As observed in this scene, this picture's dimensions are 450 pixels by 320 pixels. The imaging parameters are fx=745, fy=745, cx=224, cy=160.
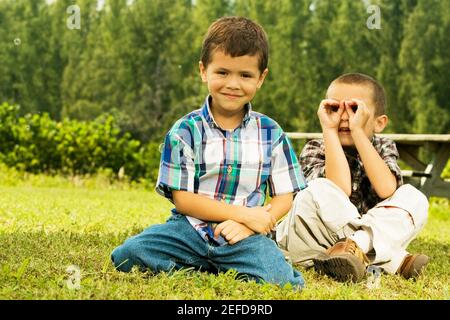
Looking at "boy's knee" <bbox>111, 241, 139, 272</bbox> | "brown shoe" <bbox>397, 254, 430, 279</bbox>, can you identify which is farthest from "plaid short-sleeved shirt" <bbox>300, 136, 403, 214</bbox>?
"boy's knee" <bbox>111, 241, 139, 272</bbox>

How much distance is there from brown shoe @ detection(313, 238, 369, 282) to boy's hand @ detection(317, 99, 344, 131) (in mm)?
544

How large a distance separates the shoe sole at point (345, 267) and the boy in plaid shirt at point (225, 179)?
0.17 metres

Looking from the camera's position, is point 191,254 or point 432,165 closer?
point 191,254

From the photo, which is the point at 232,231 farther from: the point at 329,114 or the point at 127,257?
the point at 329,114

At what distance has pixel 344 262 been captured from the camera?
2.86 metres

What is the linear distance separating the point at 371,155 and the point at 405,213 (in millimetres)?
288

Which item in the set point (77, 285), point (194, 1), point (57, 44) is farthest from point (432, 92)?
point (77, 285)

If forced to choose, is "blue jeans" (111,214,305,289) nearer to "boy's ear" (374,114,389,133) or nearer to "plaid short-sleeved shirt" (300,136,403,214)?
"plaid short-sleeved shirt" (300,136,403,214)

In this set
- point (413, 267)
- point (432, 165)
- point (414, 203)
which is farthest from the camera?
point (432, 165)

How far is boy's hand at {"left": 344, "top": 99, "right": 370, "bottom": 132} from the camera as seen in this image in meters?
3.27

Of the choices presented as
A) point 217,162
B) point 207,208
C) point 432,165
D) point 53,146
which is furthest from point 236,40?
point 53,146

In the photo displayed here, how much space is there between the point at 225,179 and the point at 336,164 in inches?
24.7

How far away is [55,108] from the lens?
2142 cm
